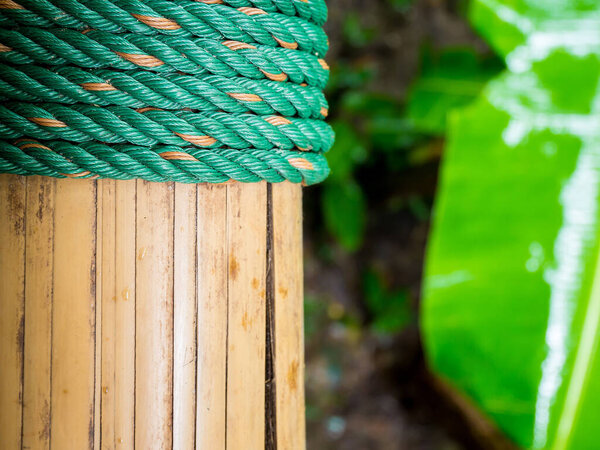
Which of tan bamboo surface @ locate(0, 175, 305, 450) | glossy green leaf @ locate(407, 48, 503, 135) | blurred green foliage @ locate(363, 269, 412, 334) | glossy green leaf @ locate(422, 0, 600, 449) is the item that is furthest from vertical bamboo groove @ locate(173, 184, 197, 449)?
blurred green foliage @ locate(363, 269, 412, 334)

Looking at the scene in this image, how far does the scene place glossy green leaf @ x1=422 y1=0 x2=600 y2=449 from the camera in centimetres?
70

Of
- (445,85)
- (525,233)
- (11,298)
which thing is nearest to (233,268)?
(11,298)

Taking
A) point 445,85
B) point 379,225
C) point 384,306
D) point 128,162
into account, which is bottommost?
point 384,306

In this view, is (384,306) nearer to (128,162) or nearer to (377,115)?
(377,115)

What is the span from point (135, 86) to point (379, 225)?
5.33ft

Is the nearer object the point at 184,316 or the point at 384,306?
the point at 184,316

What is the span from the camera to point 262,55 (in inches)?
12.3

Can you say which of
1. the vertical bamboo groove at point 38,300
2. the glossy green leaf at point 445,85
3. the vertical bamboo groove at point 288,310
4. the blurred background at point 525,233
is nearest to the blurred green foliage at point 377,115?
the glossy green leaf at point 445,85

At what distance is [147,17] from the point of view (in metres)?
0.29

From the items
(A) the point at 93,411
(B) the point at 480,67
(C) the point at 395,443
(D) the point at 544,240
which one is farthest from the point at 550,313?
(C) the point at 395,443

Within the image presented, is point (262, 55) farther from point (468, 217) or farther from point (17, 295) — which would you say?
point (468, 217)

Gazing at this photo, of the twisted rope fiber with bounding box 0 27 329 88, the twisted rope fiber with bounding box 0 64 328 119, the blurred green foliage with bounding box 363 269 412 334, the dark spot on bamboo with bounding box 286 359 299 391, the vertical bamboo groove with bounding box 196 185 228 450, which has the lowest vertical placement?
the blurred green foliage with bounding box 363 269 412 334

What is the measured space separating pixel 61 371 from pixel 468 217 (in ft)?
2.10

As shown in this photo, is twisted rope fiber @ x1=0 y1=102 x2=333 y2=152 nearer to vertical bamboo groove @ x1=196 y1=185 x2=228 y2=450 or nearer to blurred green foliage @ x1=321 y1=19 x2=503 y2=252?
vertical bamboo groove @ x1=196 y1=185 x2=228 y2=450
